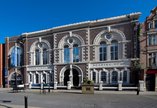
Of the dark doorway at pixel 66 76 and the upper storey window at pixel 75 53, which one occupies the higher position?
the upper storey window at pixel 75 53

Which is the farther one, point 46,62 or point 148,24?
point 46,62

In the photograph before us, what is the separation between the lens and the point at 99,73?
1464 inches

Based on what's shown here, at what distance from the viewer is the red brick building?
32.7m

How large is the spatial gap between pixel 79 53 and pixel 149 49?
11.3 meters

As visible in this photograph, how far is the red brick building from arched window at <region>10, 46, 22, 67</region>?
80.0ft

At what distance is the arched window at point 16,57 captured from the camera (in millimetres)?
47312

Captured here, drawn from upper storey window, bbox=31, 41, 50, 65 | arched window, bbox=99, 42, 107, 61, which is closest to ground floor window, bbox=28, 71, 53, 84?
upper storey window, bbox=31, 41, 50, 65

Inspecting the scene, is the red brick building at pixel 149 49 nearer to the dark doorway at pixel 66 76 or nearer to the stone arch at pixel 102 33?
the stone arch at pixel 102 33


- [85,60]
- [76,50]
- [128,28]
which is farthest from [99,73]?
[128,28]

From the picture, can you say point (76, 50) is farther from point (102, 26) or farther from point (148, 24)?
point (148, 24)

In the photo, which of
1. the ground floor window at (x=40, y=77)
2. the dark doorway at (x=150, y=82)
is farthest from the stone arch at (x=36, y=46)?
the dark doorway at (x=150, y=82)

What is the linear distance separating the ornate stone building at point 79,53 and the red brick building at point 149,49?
54.4 inches

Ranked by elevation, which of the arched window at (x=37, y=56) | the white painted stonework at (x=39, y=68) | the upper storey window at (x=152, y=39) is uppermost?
the upper storey window at (x=152, y=39)

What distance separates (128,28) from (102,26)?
4.17 m
